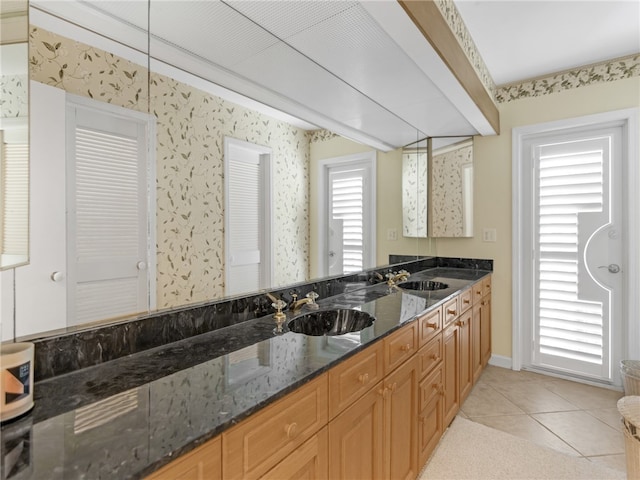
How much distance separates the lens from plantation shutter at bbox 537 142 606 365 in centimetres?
279

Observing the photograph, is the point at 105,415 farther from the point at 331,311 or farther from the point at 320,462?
the point at 331,311

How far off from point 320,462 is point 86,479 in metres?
0.68

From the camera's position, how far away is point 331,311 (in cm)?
172

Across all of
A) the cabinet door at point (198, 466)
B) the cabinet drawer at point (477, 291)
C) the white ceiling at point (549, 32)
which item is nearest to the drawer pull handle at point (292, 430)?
the cabinet door at point (198, 466)

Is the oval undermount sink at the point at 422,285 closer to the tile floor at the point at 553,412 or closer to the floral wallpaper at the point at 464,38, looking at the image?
the tile floor at the point at 553,412

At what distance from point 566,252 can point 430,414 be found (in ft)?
6.49

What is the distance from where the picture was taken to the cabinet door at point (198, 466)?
24.8 inches

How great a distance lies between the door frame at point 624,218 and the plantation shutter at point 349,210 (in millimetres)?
1611

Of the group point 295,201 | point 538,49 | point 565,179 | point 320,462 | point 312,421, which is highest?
point 538,49

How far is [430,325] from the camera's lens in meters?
1.82

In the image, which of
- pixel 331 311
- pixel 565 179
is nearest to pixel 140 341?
pixel 331 311

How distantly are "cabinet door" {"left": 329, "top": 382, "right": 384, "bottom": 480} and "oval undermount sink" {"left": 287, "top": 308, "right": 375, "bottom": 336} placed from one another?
368 mm

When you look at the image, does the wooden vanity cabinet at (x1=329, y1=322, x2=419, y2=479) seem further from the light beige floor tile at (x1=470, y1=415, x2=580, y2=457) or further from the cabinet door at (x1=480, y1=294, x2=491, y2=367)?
the cabinet door at (x1=480, y1=294, x2=491, y2=367)

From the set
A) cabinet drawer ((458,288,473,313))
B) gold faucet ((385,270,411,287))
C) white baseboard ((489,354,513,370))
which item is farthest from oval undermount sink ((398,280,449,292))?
white baseboard ((489,354,513,370))
